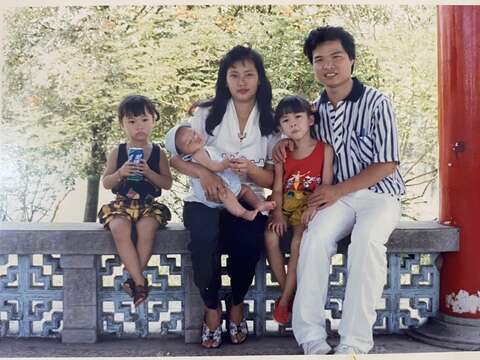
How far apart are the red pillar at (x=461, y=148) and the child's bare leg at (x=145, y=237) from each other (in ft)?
5.32

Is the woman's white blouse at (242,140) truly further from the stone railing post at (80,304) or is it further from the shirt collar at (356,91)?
the stone railing post at (80,304)

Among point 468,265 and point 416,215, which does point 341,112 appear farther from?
point 468,265

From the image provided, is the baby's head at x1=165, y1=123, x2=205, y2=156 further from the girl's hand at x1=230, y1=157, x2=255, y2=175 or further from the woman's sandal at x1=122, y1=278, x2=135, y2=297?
the woman's sandal at x1=122, y1=278, x2=135, y2=297

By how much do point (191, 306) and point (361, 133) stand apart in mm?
1316

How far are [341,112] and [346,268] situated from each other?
856 millimetres

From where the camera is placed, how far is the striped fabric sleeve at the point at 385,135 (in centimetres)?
335

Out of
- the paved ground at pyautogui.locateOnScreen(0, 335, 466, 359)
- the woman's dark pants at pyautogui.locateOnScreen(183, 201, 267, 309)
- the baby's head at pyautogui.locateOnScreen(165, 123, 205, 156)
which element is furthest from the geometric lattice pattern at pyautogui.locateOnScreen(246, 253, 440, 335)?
the baby's head at pyautogui.locateOnScreen(165, 123, 205, 156)

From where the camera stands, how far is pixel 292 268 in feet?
11.0

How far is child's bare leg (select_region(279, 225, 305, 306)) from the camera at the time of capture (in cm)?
334

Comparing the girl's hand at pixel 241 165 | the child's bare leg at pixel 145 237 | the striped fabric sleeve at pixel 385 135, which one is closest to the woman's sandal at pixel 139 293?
the child's bare leg at pixel 145 237

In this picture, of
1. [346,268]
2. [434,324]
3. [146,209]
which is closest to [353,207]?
[346,268]

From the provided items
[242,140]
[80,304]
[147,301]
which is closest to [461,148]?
[242,140]

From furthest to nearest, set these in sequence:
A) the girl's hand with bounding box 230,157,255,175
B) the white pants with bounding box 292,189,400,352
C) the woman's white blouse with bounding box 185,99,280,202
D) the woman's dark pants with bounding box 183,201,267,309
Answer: the woman's white blouse with bounding box 185,99,280,202 < the girl's hand with bounding box 230,157,255,175 < the woman's dark pants with bounding box 183,201,267,309 < the white pants with bounding box 292,189,400,352

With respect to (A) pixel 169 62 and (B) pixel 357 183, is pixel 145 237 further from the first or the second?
(B) pixel 357 183
